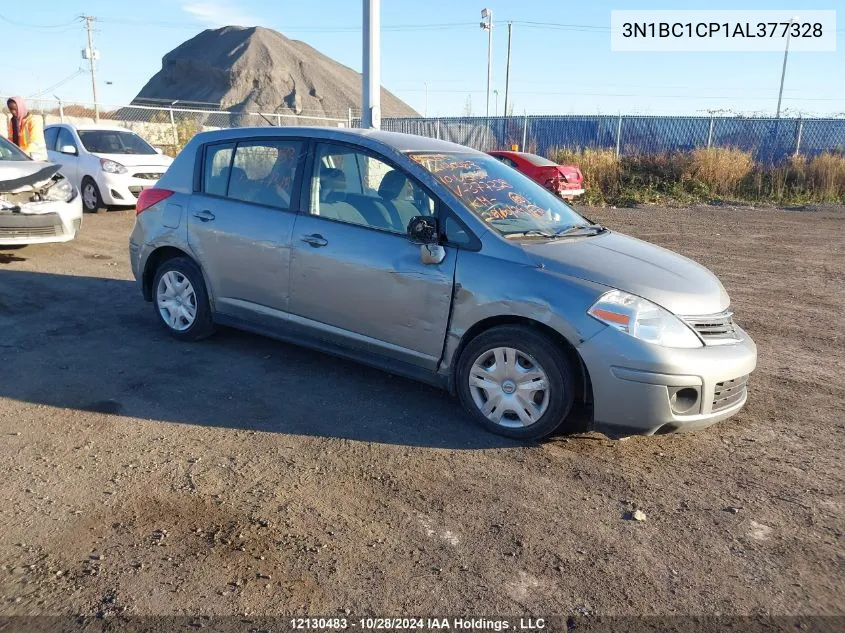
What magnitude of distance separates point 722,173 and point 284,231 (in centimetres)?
1785

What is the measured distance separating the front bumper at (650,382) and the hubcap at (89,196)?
470 inches

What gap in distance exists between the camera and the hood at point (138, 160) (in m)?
13.2

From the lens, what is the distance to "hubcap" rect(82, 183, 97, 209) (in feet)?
43.4

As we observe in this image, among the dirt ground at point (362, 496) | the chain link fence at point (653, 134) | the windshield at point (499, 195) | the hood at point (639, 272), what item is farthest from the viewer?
the chain link fence at point (653, 134)

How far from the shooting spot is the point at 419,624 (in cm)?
260

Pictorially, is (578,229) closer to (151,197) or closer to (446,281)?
(446,281)

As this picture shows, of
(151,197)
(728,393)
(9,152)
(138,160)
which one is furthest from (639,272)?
(138,160)

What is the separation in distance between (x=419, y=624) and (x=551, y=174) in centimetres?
1619

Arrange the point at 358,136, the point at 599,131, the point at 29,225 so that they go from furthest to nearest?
the point at 599,131, the point at 29,225, the point at 358,136

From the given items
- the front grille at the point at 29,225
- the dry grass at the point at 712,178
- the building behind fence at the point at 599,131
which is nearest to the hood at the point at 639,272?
the front grille at the point at 29,225

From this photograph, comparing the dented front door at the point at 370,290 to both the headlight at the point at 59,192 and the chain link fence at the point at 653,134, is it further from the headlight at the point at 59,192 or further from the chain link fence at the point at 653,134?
the chain link fence at the point at 653,134

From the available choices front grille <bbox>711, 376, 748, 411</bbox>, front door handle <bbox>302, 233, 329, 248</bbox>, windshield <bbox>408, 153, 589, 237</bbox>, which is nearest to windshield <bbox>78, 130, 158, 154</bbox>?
front door handle <bbox>302, 233, 329, 248</bbox>

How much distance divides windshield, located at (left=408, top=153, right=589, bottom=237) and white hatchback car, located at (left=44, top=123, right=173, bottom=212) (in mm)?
9561

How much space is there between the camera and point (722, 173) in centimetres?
1980
